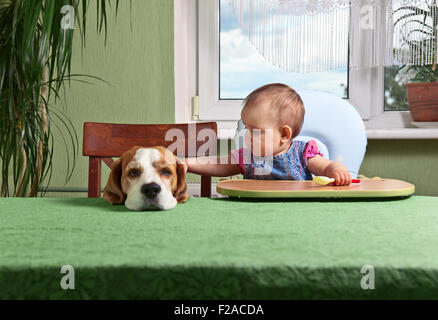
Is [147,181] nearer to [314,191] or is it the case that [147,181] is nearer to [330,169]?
[314,191]

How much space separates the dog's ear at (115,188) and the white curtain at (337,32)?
140 cm

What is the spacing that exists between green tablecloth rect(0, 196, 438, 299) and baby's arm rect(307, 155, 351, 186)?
31 cm

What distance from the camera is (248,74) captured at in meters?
2.22

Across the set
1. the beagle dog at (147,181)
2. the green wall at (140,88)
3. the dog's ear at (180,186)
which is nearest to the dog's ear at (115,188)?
the beagle dog at (147,181)

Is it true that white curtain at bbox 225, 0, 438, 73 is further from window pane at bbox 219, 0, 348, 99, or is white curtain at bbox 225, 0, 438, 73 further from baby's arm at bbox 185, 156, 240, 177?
baby's arm at bbox 185, 156, 240, 177

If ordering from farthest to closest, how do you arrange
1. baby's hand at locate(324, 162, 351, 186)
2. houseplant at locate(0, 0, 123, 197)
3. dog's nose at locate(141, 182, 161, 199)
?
houseplant at locate(0, 0, 123, 197), baby's hand at locate(324, 162, 351, 186), dog's nose at locate(141, 182, 161, 199)

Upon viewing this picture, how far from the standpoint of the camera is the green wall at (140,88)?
1.99 meters

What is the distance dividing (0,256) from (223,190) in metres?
0.48

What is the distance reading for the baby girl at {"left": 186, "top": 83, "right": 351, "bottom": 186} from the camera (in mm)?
1092

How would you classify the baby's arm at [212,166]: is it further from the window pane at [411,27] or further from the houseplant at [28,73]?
the window pane at [411,27]

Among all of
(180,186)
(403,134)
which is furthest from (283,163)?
(403,134)

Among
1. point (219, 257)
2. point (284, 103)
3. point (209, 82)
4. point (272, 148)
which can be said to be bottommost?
point (219, 257)

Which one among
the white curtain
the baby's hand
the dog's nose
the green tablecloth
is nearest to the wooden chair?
the baby's hand

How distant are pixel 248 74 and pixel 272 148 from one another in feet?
3.80
